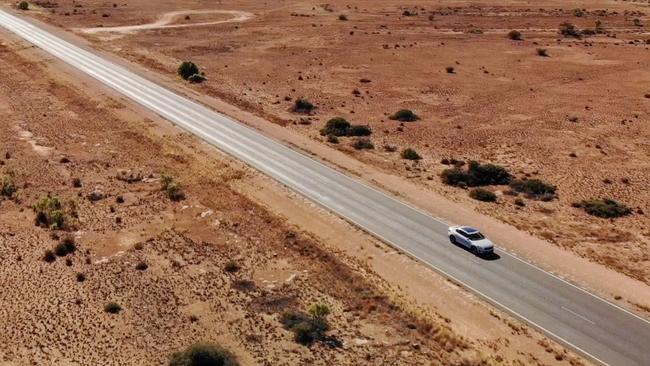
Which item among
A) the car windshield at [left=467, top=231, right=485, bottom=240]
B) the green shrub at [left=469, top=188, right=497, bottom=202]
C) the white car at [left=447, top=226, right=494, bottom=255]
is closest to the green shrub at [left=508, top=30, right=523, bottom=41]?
the green shrub at [left=469, top=188, right=497, bottom=202]

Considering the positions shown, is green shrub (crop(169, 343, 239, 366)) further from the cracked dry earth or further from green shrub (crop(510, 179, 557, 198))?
green shrub (crop(510, 179, 557, 198))

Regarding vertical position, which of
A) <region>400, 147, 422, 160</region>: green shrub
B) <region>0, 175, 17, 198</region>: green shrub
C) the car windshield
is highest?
the car windshield

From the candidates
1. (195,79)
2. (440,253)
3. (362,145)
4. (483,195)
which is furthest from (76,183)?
(195,79)

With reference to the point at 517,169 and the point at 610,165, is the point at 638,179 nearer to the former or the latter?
the point at 610,165

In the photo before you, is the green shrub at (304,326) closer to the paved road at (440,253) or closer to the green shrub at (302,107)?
the paved road at (440,253)

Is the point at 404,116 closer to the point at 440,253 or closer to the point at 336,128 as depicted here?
the point at 336,128

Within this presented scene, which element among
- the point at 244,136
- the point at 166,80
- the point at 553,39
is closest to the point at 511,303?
the point at 244,136
